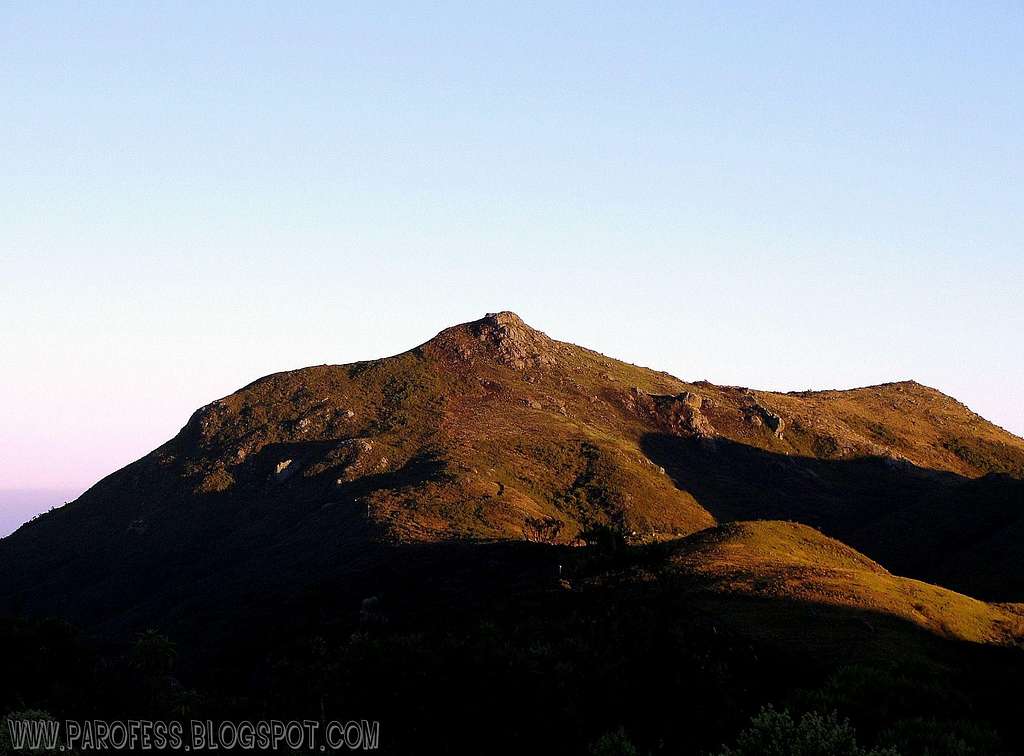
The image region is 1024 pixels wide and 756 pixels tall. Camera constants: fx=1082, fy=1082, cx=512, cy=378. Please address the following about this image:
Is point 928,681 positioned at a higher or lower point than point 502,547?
lower

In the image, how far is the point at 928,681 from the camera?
87.1 meters

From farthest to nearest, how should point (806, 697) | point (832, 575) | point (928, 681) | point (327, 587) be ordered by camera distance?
point (327, 587), point (832, 575), point (928, 681), point (806, 697)

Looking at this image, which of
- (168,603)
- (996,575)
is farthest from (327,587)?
(996,575)

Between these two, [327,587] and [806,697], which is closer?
[806,697]

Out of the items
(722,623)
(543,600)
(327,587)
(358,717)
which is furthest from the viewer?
(327,587)

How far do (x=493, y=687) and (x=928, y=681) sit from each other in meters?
36.7

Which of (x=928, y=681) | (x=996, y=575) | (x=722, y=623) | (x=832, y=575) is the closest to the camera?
(x=928, y=681)

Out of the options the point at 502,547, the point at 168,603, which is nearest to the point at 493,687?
the point at 502,547

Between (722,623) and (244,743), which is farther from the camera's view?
(722,623)

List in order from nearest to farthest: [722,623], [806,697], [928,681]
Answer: [806,697] → [928,681] → [722,623]

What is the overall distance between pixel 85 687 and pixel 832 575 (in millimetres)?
85133

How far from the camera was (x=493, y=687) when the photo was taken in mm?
75750

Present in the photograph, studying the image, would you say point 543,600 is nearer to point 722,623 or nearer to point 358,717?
point 722,623

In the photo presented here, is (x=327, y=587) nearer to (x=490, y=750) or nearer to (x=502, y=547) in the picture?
(x=502, y=547)
